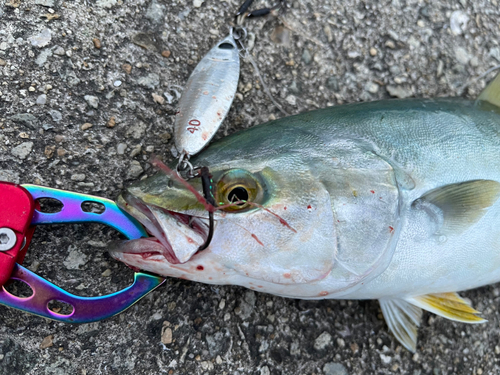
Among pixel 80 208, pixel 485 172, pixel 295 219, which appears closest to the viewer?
pixel 295 219

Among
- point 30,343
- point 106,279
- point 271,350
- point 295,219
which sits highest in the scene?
point 295,219

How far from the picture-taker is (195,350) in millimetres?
1814


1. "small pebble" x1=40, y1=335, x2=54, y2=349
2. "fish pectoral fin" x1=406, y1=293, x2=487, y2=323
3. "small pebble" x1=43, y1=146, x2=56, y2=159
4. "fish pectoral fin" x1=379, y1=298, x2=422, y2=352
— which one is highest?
"small pebble" x1=43, y1=146, x2=56, y2=159

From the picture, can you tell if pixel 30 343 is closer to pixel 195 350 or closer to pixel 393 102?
pixel 195 350

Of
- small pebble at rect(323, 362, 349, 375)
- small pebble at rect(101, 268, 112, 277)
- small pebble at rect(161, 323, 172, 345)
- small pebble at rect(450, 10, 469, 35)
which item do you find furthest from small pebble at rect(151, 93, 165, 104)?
small pebble at rect(450, 10, 469, 35)

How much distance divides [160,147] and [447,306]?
1.59 m

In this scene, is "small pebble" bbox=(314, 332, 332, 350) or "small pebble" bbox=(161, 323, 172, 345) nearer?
"small pebble" bbox=(161, 323, 172, 345)

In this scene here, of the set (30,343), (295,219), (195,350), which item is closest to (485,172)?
(295,219)

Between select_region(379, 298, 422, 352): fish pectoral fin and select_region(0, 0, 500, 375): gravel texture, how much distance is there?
83 mm

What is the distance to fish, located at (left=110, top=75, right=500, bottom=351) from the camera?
1.44 meters

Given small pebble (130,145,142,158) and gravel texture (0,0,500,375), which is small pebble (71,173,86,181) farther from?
small pebble (130,145,142,158)

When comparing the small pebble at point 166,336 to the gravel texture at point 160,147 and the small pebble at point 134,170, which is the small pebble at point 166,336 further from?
the small pebble at point 134,170

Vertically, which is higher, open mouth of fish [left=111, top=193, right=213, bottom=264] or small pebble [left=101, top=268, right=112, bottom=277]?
open mouth of fish [left=111, top=193, right=213, bottom=264]

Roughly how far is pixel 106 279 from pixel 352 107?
1.33 metres
